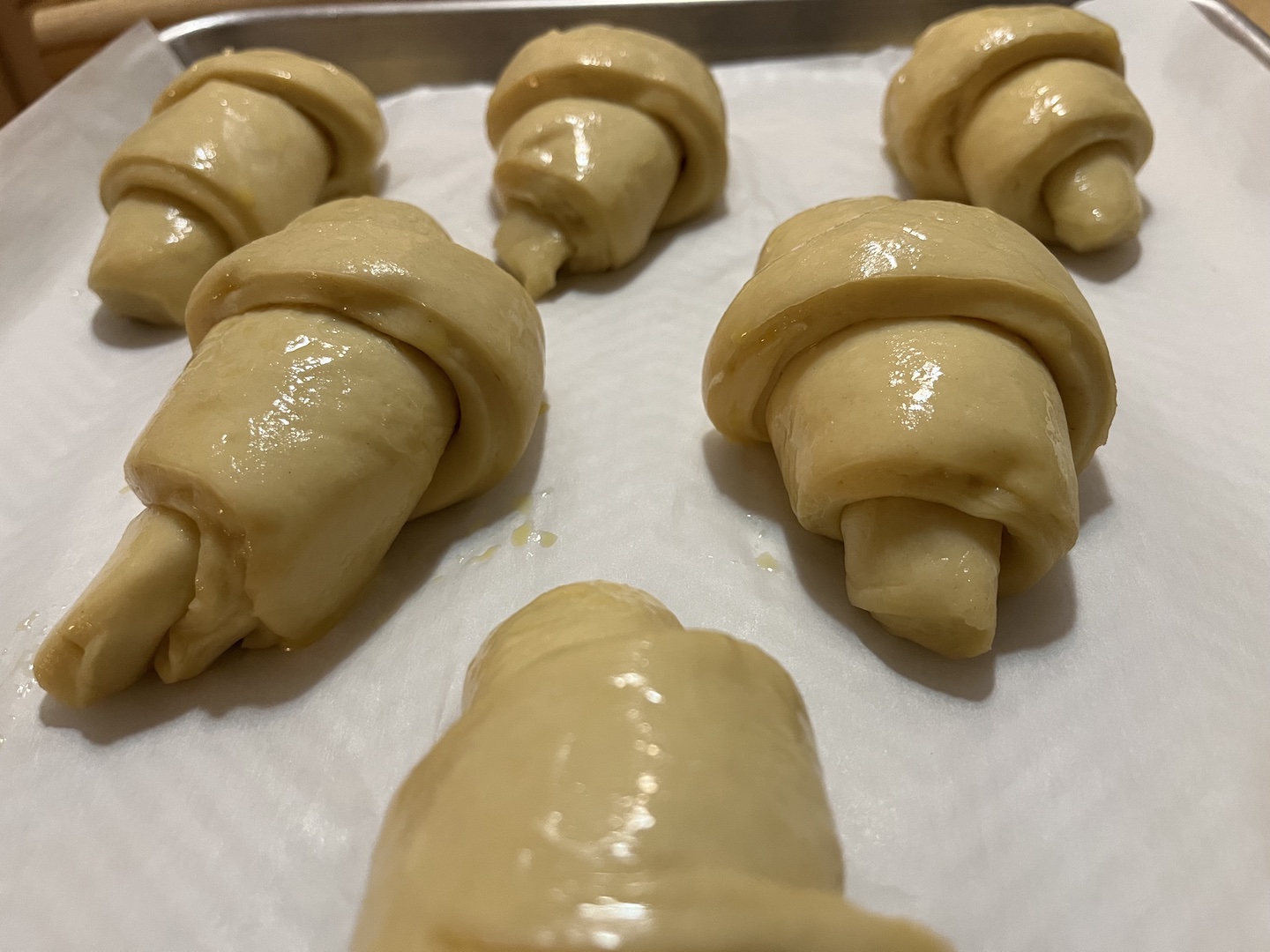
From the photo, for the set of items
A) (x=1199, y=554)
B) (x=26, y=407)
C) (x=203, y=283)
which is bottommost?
(x=1199, y=554)

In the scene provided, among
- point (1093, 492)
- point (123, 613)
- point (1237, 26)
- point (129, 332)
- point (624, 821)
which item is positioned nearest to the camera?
point (624, 821)

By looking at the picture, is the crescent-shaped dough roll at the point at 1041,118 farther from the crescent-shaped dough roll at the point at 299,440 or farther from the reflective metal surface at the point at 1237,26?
the crescent-shaped dough roll at the point at 299,440

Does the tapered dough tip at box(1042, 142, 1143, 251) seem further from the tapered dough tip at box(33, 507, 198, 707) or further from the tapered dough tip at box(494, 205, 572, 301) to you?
the tapered dough tip at box(33, 507, 198, 707)

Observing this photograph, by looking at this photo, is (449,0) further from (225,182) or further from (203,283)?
(203,283)

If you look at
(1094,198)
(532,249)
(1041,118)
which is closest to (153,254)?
(532,249)

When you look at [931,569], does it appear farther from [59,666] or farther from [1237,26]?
[1237,26]

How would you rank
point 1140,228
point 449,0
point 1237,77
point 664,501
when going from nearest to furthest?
1. point 664,501
2. point 1140,228
3. point 1237,77
4. point 449,0

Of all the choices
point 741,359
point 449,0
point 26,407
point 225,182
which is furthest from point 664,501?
point 449,0
